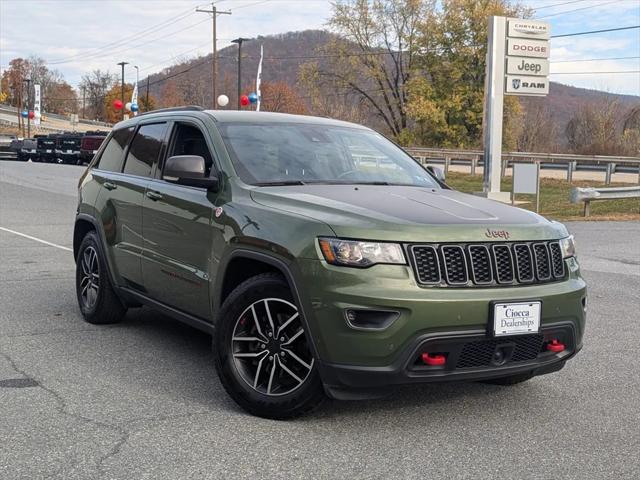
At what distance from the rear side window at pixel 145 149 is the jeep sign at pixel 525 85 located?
21.2 meters

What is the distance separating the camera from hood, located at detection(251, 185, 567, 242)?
13.2 ft

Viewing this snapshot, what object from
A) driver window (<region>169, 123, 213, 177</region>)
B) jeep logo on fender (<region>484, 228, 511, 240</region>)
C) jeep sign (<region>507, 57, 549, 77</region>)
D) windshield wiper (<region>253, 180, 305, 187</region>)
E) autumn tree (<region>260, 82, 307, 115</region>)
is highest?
autumn tree (<region>260, 82, 307, 115</region>)

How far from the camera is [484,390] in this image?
5066 millimetres

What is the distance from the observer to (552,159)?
4491 centimetres

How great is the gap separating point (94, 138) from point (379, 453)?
42947mm

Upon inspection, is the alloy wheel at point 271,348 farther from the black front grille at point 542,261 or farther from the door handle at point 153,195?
the door handle at point 153,195

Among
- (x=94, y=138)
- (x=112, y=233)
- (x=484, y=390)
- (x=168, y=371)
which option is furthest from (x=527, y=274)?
(x=94, y=138)

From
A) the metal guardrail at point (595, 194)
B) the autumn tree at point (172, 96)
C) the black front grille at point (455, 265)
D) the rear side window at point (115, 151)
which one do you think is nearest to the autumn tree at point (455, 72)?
the metal guardrail at point (595, 194)

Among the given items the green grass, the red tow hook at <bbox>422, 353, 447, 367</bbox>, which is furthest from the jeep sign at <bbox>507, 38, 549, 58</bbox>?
the red tow hook at <bbox>422, 353, 447, 367</bbox>

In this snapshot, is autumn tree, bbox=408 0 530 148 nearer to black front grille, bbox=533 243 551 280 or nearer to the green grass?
the green grass

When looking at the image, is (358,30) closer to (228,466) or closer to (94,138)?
(94,138)

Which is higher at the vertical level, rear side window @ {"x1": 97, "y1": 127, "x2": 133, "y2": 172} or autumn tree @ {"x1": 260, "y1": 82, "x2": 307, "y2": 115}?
autumn tree @ {"x1": 260, "y1": 82, "x2": 307, "y2": 115}

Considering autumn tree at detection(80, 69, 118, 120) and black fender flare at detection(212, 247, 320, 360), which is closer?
black fender flare at detection(212, 247, 320, 360)

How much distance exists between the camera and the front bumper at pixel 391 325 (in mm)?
3904
